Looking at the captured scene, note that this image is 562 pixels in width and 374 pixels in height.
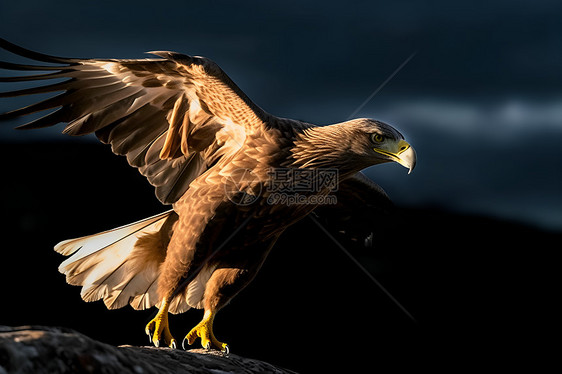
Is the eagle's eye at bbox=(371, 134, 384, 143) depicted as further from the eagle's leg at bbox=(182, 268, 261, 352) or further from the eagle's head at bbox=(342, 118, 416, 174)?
the eagle's leg at bbox=(182, 268, 261, 352)

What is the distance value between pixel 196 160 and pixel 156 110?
42cm

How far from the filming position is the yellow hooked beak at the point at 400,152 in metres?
3.50

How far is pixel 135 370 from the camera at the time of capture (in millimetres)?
1416

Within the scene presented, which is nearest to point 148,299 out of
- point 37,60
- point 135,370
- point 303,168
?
point 303,168

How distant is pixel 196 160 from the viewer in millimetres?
3736

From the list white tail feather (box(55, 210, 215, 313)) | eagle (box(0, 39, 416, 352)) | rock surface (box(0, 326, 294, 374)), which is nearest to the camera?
rock surface (box(0, 326, 294, 374))

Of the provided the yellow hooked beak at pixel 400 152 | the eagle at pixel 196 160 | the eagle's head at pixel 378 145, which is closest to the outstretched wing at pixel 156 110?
the eagle at pixel 196 160

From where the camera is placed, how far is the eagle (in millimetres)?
3324

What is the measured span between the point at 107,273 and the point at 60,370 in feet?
9.08

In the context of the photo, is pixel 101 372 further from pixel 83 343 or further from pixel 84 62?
pixel 84 62

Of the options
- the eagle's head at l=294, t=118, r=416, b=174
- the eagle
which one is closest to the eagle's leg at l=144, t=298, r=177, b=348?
the eagle

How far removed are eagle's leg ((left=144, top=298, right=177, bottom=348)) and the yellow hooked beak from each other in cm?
166

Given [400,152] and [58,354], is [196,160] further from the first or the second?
[58,354]

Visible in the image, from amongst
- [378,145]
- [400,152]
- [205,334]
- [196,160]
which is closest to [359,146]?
[378,145]
